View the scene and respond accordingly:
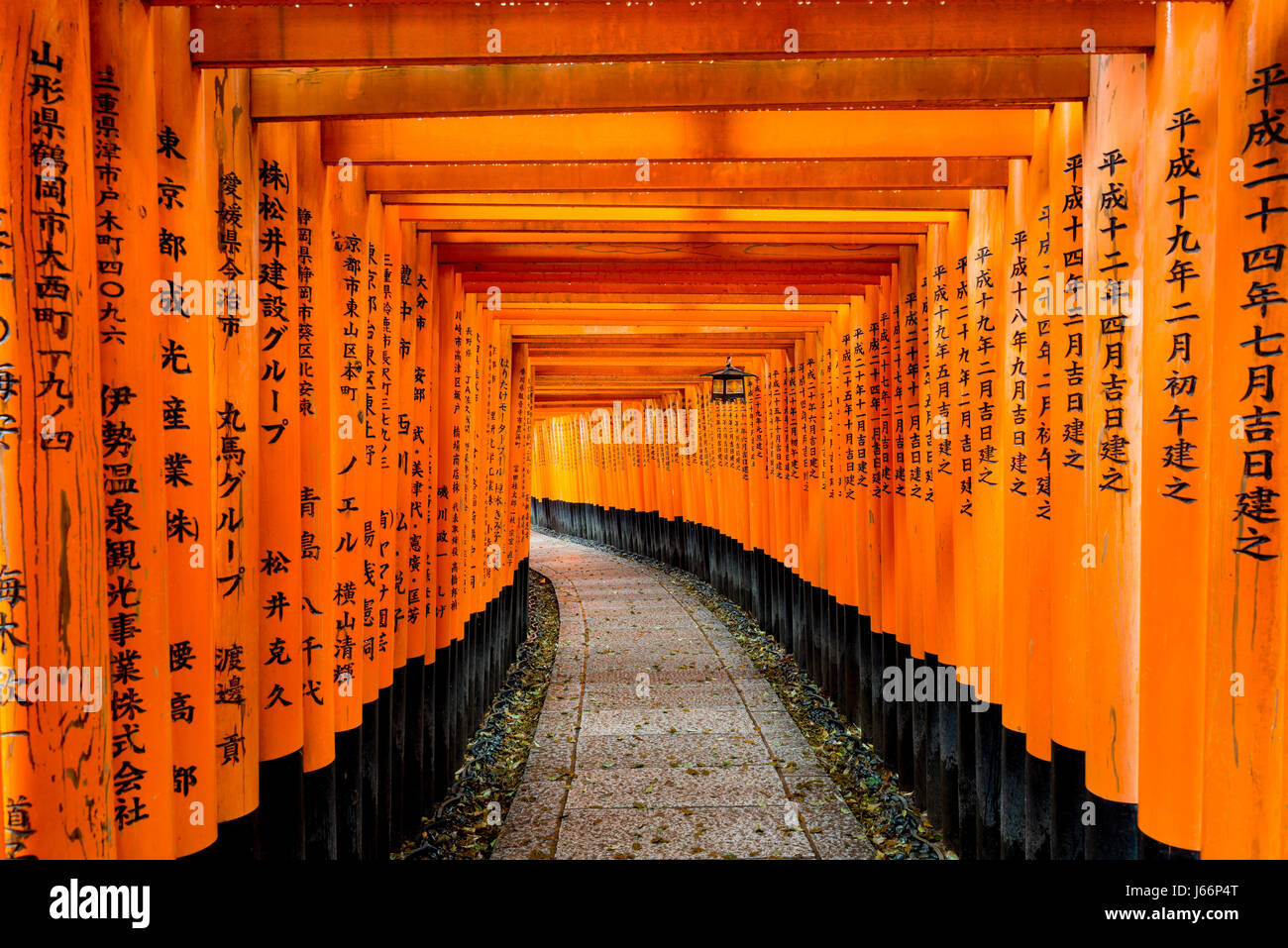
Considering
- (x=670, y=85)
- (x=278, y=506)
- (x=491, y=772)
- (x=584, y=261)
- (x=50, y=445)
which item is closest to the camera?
(x=50, y=445)

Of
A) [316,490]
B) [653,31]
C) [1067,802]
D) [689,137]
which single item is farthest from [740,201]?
[1067,802]

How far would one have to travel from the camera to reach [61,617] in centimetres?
236

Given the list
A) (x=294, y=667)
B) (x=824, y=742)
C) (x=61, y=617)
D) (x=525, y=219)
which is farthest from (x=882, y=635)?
(x=61, y=617)

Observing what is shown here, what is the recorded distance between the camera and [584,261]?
7.55 meters

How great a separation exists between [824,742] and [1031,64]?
6.64 m

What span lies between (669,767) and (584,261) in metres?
4.61

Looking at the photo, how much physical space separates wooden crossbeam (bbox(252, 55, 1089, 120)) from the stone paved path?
485 cm

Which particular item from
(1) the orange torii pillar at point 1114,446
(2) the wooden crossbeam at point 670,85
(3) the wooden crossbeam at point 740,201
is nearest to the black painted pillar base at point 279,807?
(2) the wooden crossbeam at point 670,85

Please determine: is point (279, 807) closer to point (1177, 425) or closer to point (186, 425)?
point (186, 425)

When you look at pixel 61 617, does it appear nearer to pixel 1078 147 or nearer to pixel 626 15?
pixel 626 15

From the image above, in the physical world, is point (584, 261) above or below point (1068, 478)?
above

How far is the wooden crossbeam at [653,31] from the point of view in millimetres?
3285

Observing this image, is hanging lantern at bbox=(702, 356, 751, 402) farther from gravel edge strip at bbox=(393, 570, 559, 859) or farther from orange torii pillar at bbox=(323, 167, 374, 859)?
orange torii pillar at bbox=(323, 167, 374, 859)

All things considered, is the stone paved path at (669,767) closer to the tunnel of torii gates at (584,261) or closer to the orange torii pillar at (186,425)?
the tunnel of torii gates at (584,261)
